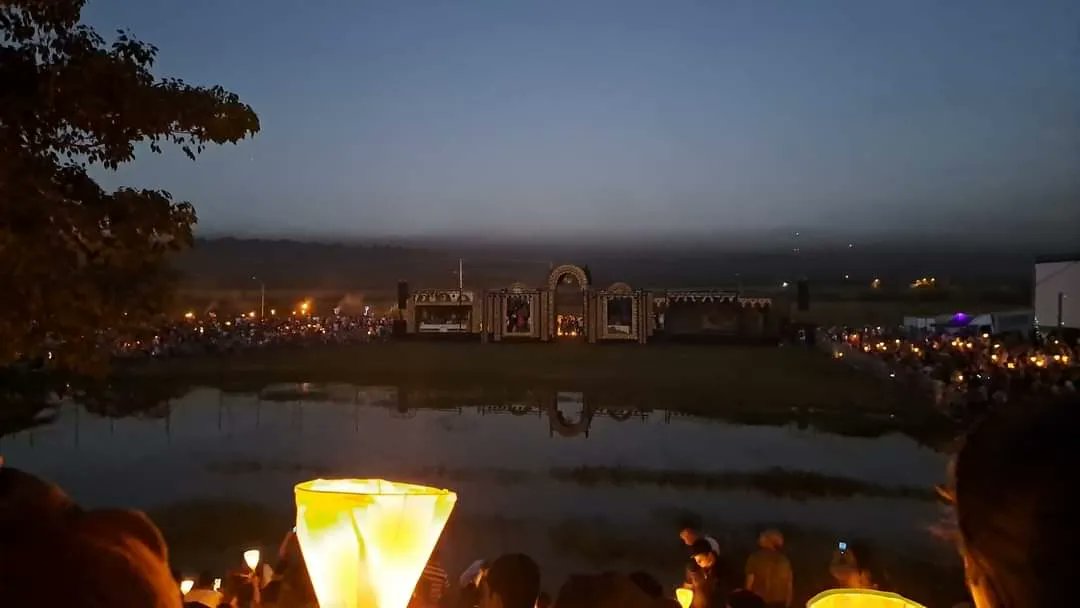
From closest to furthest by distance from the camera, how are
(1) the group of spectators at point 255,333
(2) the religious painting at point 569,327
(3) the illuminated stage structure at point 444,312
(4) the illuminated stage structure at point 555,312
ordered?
(1) the group of spectators at point 255,333
(4) the illuminated stage structure at point 555,312
(2) the religious painting at point 569,327
(3) the illuminated stage structure at point 444,312

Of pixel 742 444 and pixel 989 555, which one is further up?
pixel 989 555

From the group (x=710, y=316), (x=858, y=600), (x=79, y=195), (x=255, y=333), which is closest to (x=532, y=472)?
(x=79, y=195)

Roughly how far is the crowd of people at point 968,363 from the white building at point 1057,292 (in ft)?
13.4

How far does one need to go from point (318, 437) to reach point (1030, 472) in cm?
1516

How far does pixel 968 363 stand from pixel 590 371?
10.2m

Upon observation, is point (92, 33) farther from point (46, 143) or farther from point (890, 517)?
point (890, 517)

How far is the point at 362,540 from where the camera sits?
2.49 metres

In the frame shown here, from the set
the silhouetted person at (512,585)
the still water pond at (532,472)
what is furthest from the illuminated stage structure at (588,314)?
the silhouetted person at (512,585)

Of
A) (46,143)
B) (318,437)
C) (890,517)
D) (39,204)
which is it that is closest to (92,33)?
(46,143)

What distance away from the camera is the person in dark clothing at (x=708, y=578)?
527cm

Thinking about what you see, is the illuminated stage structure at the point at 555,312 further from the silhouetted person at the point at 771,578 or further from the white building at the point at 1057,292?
the silhouetted person at the point at 771,578

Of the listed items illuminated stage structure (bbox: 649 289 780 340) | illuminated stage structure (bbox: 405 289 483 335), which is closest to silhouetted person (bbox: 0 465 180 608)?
illuminated stage structure (bbox: 649 289 780 340)

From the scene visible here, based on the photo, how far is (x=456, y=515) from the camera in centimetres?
1020

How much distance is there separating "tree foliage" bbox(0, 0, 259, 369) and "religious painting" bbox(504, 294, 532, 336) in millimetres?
32263
